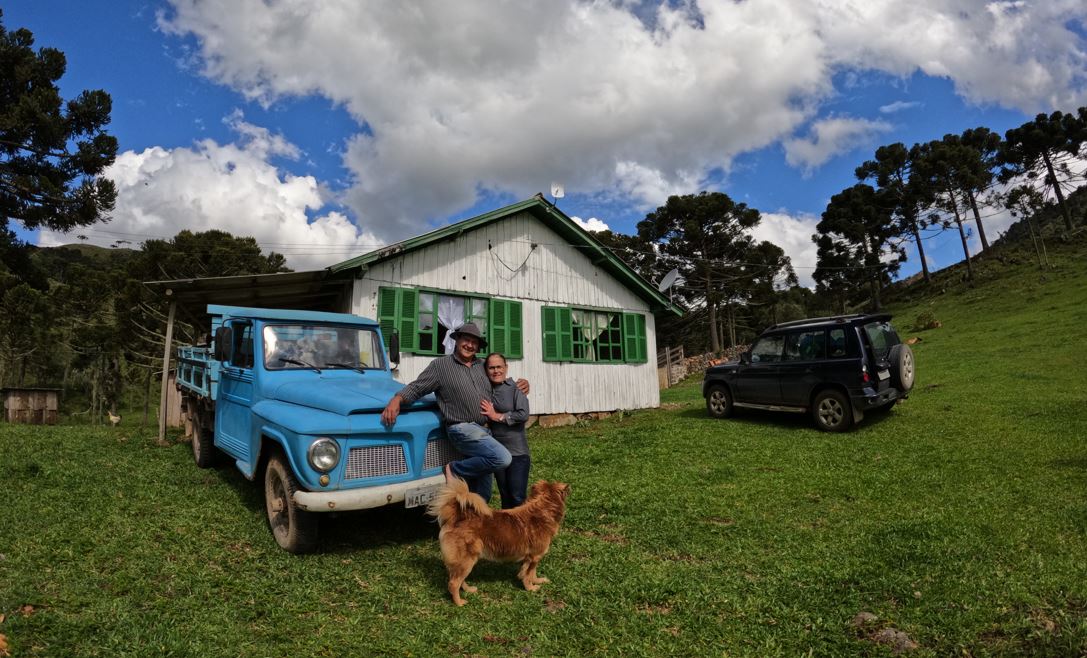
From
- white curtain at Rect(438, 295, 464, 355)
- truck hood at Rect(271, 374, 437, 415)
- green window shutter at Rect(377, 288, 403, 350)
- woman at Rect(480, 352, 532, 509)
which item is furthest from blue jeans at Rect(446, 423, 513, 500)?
white curtain at Rect(438, 295, 464, 355)

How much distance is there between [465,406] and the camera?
4539 mm

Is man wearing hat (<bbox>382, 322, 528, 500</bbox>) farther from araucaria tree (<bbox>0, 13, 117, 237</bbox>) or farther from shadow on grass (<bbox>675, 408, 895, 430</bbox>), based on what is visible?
araucaria tree (<bbox>0, 13, 117, 237</bbox>)

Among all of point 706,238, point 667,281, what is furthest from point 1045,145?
point 667,281

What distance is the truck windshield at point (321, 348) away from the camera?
5656 mm

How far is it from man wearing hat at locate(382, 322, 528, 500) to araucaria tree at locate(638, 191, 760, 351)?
27.6m

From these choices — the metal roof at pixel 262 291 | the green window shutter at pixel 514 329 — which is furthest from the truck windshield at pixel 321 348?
the green window shutter at pixel 514 329

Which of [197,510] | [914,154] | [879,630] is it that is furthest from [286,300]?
[914,154]

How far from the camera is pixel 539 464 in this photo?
8.29 meters

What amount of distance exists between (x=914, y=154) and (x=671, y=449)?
44.8 meters

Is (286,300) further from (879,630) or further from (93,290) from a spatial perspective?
Answer: (93,290)

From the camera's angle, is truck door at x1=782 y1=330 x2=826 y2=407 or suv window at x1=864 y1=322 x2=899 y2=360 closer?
suv window at x1=864 y1=322 x2=899 y2=360

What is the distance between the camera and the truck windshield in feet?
18.6

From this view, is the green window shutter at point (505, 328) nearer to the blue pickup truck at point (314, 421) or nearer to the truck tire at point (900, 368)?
the blue pickup truck at point (314, 421)

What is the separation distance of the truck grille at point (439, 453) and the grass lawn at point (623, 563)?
0.81m
